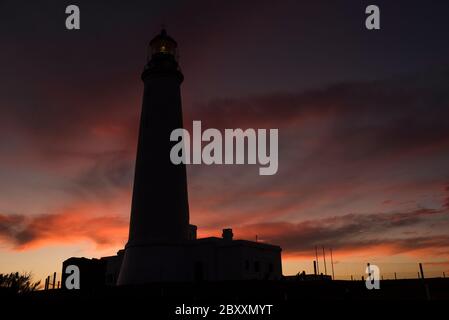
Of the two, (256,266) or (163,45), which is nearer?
(163,45)

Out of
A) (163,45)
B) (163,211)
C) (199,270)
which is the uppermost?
(163,45)

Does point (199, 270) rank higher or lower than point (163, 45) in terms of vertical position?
lower

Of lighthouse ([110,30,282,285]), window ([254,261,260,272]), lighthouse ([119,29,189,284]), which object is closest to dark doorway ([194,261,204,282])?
lighthouse ([110,30,282,285])

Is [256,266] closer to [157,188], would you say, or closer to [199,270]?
[199,270]

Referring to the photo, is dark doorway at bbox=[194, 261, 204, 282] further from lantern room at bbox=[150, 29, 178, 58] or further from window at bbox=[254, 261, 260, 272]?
lantern room at bbox=[150, 29, 178, 58]
